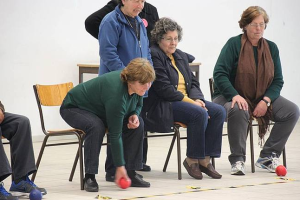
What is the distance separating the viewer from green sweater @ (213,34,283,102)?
5176 millimetres

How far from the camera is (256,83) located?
525 cm

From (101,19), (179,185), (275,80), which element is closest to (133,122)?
(179,185)

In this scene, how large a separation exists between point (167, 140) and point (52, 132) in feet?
10.2

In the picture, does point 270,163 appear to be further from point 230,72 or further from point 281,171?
point 230,72

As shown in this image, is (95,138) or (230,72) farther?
(230,72)

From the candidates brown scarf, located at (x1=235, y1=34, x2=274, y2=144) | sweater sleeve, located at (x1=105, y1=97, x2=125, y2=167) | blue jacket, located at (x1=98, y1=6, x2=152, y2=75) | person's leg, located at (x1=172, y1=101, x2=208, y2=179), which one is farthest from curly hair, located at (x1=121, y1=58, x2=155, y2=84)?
brown scarf, located at (x1=235, y1=34, x2=274, y2=144)

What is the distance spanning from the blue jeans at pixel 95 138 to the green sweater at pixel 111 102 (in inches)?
2.1

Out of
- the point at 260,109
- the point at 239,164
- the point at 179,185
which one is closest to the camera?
the point at 179,185

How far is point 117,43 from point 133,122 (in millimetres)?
624

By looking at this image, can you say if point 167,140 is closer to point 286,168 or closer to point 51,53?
point 51,53

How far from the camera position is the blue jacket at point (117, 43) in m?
4.58

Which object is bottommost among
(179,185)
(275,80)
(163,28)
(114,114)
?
(179,185)

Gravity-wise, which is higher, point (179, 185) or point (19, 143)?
point (19, 143)

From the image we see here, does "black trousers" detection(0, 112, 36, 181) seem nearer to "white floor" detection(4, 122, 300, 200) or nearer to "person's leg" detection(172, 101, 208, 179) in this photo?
"white floor" detection(4, 122, 300, 200)
